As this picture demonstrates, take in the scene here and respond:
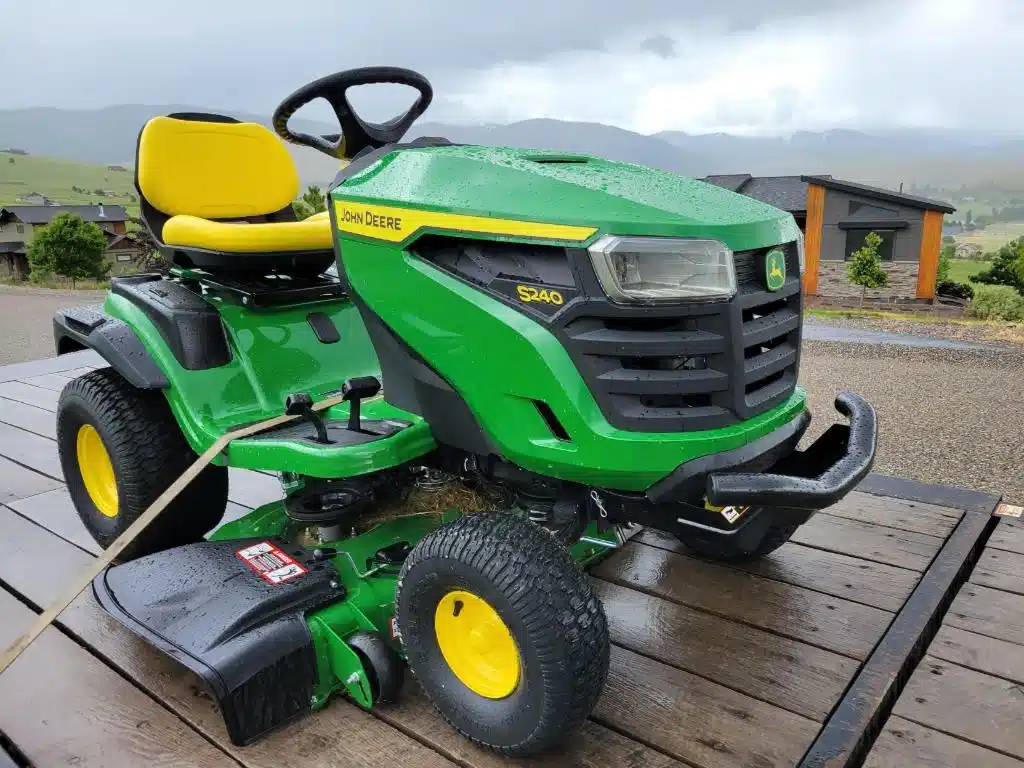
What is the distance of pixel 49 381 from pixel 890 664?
432 cm

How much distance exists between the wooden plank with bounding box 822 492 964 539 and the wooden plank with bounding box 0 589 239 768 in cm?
191

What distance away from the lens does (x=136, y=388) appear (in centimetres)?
221

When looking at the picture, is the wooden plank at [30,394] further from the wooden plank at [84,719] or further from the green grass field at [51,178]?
the green grass field at [51,178]

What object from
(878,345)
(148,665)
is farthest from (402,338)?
(878,345)

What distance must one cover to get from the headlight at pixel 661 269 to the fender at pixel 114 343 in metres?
1.33

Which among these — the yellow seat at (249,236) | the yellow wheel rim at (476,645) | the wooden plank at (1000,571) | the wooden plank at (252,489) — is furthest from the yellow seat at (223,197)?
the wooden plank at (1000,571)

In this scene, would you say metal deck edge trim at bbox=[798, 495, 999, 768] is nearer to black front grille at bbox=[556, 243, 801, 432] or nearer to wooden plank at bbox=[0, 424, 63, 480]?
black front grille at bbox=[556, 243, 801, 432]

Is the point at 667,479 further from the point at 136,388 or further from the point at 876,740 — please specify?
the point at 136,388

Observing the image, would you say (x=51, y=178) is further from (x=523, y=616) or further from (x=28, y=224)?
(x=523, y=616)

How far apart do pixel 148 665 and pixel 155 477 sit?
55cm

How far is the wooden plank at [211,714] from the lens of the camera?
1.51m

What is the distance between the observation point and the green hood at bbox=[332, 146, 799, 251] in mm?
1310

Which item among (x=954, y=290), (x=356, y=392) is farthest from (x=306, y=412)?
Answer: (x=954, y=290)

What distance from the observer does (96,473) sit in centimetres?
248
